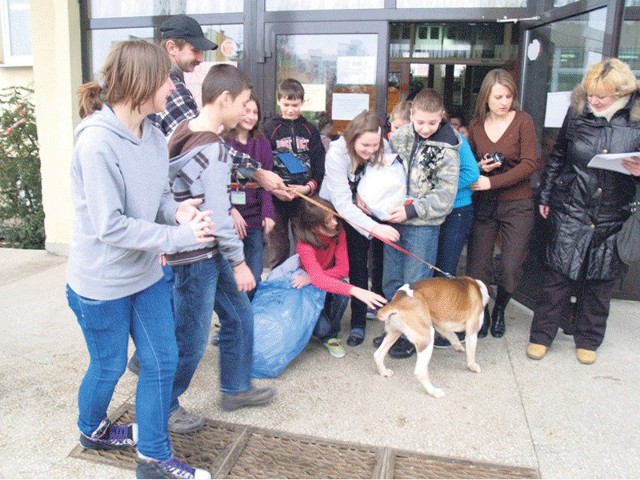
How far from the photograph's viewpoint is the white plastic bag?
3480mm

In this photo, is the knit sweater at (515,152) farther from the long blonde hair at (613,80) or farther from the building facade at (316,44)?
the building facade at (316,44)

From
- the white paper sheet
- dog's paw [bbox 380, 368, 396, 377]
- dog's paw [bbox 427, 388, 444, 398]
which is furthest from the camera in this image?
the white paper sheet

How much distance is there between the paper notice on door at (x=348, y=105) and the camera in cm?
511

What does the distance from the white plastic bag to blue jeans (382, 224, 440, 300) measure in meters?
0.18

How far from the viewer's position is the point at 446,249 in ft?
12.4

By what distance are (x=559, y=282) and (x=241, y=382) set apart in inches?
84.3

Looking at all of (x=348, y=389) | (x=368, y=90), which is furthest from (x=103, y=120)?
(x=368, y=90)

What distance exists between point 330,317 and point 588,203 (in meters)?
1.79

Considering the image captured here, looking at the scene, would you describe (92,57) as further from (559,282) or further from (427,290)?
(559,282)

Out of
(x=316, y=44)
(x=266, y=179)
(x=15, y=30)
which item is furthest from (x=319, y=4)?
(x=15, y=30)

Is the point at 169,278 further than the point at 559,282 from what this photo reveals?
No

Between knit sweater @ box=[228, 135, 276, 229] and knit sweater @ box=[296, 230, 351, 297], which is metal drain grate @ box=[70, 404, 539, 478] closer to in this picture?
knit sweater @ box=[296, 230, 351, 297]

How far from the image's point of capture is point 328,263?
367 centimetres

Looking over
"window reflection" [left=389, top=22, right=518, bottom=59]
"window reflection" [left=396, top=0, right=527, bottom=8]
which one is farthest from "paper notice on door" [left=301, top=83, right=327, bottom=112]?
"window reflection" [left=389, top=22, right=518, bottom=59]
